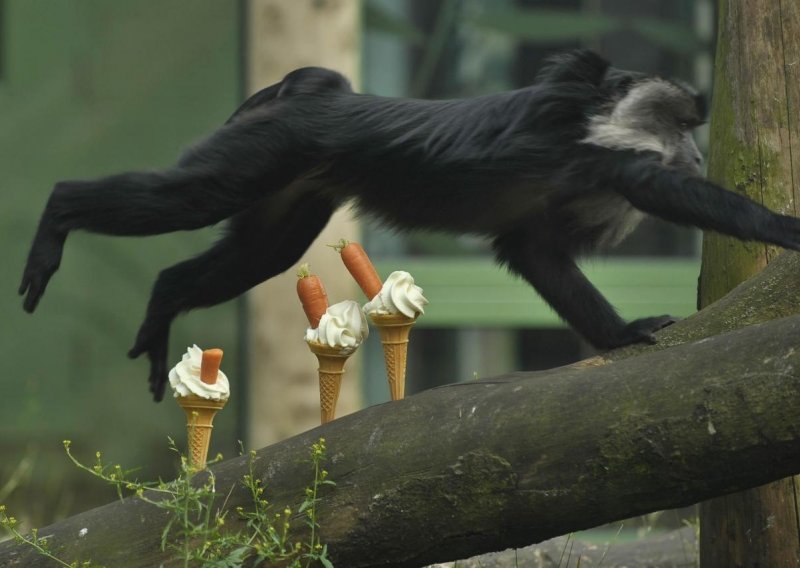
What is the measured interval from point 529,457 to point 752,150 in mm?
1481

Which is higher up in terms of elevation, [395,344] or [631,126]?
[631,126]

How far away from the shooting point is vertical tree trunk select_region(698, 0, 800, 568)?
3.78 meters

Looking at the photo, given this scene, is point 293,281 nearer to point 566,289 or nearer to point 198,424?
point 566,289

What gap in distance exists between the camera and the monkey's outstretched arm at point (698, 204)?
3.45 meters

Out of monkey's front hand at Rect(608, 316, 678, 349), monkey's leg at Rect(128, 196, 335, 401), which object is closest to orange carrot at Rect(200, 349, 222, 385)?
monkey's leg at Rect(128, 196, 335, 401)

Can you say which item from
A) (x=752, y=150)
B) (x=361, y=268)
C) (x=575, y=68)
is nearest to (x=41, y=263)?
(x=361, y=268)

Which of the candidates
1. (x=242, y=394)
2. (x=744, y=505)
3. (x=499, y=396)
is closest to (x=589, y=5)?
(x=242, y=394)

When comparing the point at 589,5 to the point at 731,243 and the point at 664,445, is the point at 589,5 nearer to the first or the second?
the point at 731,243

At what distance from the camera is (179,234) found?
23.9 feet

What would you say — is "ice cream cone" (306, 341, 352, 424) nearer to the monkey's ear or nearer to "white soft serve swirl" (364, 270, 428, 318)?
"white soft serve swirl" (364, 270, 428, 318)

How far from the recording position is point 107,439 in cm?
720

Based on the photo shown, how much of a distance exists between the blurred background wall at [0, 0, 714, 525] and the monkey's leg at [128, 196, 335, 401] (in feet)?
8.30

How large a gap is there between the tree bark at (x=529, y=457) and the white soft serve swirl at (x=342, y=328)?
0.27 meters

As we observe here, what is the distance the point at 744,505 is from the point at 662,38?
4.05m
